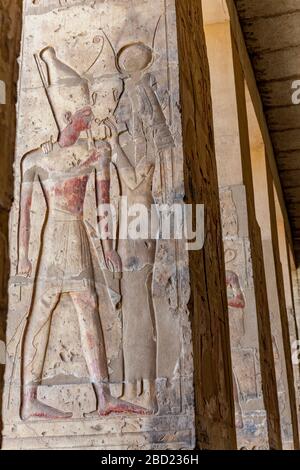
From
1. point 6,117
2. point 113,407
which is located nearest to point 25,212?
point 113,407

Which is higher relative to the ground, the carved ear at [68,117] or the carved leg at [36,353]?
the carved ear at [68,117]

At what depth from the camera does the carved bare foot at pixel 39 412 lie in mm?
3436

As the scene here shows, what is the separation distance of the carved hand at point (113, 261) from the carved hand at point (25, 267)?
1.41ft

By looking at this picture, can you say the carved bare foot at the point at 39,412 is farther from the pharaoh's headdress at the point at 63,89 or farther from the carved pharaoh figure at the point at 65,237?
the pharaoh's headdress at the point at 63,89

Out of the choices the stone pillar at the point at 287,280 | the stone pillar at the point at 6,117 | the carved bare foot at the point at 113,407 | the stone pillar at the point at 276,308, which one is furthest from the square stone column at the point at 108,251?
the stone pillar at the point at 287,280

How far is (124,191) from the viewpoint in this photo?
12.6 feet

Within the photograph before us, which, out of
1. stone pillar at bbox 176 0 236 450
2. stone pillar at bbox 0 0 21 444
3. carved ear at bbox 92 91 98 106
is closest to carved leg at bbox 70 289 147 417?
stone pillar at bbox 176 0 236 450

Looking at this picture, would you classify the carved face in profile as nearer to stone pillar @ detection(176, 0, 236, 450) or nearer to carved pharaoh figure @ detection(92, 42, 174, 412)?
carved pharaoh figure @ detection(92, 42, 174, 412)

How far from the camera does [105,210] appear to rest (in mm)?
3850

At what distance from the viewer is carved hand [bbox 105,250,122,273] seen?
12.3ft

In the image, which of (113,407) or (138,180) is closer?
(113,407)

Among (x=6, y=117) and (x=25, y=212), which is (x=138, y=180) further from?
(x=6, y=117)

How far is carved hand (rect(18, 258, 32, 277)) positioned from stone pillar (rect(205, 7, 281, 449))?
320 cm

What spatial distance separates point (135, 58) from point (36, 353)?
1849 mm
